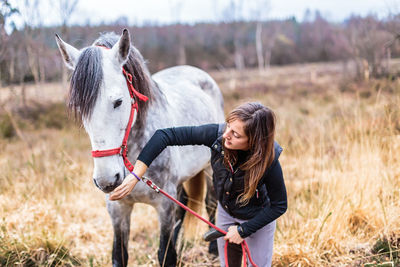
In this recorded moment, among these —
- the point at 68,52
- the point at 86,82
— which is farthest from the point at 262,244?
the point at 68,52

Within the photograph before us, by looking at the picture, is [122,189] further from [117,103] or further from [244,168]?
[244,168]

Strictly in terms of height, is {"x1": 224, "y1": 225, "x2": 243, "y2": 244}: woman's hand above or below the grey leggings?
above

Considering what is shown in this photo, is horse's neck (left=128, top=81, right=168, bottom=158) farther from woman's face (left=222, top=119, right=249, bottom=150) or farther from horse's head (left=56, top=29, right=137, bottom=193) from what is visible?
woman's face (left=222, top=119, right=249, bottom=150)

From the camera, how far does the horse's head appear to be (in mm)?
1633

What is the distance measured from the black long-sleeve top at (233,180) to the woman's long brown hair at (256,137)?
77 millimetres

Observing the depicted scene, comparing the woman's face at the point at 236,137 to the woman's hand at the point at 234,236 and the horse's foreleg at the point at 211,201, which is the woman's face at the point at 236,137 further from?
the horse's foreleg at the point at 211,201

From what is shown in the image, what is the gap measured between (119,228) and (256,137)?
128 centimetres

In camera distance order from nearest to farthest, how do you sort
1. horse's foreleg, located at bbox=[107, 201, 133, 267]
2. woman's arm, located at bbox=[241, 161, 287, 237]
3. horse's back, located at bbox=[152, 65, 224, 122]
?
woman's arm, located at bbox=[241, 161, 287, 237]
horse's foreleg, located at bbox=[107, 201, 133, 267]
horse's back, located at bbox=[152, 65, 224, 122]

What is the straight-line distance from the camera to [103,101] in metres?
1.64

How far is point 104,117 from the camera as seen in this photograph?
1637 millimetres

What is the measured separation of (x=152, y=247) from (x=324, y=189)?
180cm

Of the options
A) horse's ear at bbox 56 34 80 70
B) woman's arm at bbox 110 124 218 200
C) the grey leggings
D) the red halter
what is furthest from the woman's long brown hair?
horse's ear at bbox 56 34 80 70

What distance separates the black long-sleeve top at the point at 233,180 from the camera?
5.67ft

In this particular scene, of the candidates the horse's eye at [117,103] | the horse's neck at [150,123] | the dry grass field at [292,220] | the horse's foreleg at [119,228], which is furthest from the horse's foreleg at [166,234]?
the horse's eye at [117,103]
